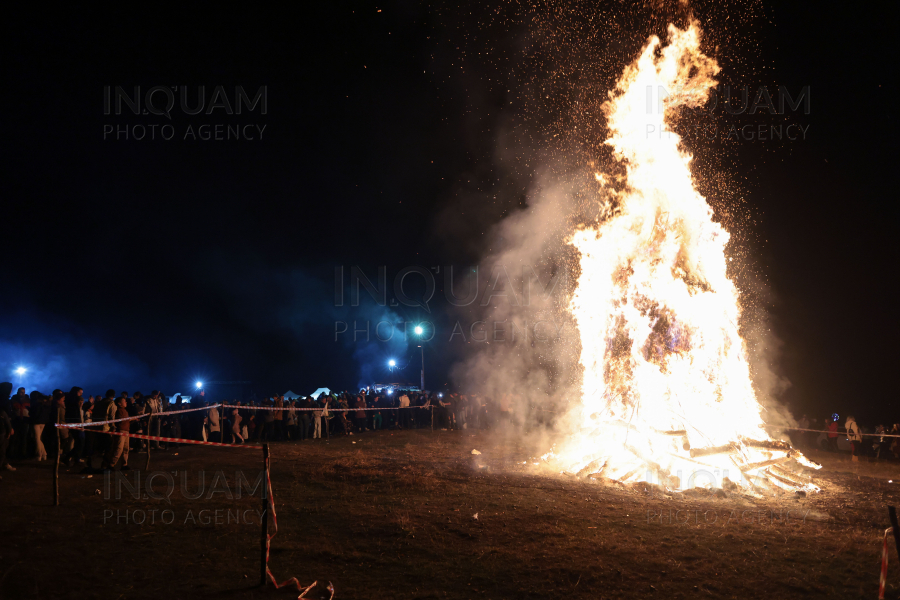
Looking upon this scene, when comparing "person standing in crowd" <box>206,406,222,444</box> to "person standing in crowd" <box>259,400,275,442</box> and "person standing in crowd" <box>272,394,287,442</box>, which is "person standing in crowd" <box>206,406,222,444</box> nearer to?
"person standing in crowd" <box>259,400,275,442</box>

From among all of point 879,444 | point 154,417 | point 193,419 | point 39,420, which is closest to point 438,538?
point 39,420

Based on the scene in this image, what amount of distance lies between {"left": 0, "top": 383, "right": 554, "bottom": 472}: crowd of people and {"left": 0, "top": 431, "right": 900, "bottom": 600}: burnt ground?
2.79 feet

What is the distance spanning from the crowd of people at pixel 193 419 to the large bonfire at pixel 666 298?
28.5 ft

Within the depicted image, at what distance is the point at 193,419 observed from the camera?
667 inches

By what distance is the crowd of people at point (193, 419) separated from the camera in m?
11.6

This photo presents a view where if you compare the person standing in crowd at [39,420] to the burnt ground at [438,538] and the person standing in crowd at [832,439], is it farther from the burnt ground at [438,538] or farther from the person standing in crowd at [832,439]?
the person standing in crowd at [832,439]

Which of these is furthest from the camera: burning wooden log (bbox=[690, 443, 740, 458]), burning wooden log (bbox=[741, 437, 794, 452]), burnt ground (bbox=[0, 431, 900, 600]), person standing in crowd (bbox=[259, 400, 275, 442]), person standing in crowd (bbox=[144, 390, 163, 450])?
person standing in crowd (bbox=[259, 400, 275, 442])

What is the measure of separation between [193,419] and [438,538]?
12773 millimetres

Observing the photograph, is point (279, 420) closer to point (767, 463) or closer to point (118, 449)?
point (118, 449)

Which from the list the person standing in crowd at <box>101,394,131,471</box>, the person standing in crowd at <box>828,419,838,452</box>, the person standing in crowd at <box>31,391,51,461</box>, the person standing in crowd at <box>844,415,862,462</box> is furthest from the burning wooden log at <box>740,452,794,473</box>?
the person standing in crowd at <box>31,391,51,461</box>

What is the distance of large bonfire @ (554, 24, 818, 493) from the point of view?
41.5 feet

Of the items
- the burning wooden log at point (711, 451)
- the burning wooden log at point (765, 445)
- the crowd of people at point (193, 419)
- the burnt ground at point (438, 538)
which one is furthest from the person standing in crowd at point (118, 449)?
the burning wooden log at point (765, 445)

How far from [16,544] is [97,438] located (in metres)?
7.72

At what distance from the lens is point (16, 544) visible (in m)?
6.33
